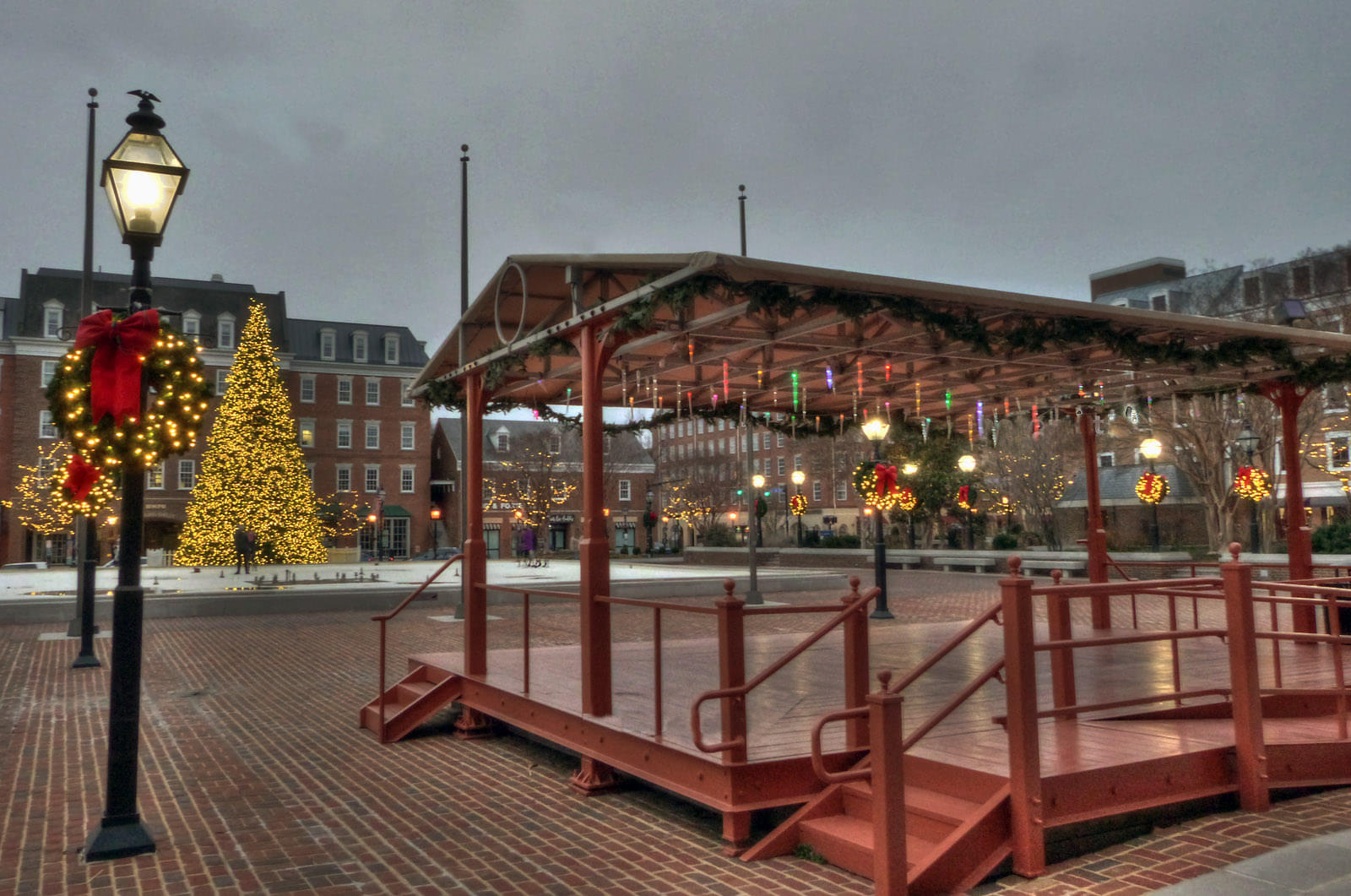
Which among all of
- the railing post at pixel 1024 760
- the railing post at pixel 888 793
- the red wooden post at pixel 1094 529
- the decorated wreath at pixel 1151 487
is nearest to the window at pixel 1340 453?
the decorated wreath at pixel 1151 487

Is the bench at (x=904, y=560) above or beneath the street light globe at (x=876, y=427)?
beneath

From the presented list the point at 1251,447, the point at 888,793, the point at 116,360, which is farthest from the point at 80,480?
the point at 1251,447

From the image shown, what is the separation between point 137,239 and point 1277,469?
133 ft

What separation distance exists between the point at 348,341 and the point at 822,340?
188 feet

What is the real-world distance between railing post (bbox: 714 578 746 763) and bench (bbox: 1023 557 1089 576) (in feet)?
82.2

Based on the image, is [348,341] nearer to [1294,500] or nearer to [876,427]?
[876,427]

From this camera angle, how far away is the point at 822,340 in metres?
9.73

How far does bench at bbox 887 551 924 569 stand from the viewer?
3962 centimetres

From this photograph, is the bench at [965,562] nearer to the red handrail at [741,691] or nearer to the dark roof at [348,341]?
the red handrail at [741,691]

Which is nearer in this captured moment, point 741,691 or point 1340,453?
point 741,691

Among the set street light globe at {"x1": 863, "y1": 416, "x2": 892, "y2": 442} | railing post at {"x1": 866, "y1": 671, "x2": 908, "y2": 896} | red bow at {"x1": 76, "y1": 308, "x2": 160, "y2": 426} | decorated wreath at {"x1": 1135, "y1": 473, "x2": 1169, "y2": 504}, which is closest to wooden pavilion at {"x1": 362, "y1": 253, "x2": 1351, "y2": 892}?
railing post at {"x1": 866, "y1": 671, "x2": 908, "y2": 896}

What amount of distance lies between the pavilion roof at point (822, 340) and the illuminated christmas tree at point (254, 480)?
98.8ft

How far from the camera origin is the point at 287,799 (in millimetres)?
7488

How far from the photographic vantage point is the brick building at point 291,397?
5234 cm
